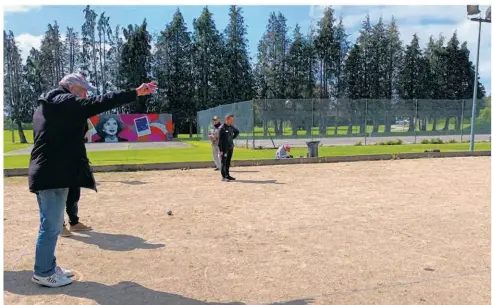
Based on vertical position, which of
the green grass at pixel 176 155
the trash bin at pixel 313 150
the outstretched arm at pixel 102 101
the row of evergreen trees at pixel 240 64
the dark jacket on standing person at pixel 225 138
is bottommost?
the green grass at pixel 176 155

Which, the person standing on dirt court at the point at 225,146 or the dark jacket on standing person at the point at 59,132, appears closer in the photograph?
the dark jacket on standing person at the point at 59,132

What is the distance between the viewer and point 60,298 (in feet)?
11.7

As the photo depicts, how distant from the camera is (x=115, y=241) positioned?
527 cm

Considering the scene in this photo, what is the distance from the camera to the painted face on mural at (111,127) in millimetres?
37062

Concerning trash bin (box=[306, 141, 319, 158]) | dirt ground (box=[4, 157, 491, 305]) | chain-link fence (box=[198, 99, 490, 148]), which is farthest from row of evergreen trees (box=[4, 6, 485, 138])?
dirt ground (box=[4, 157, 491, 305])

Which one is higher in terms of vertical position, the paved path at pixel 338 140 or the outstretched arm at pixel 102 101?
the outstretched arm at pixel 102 101

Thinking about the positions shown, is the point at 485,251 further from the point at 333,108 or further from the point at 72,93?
the point at 333,108

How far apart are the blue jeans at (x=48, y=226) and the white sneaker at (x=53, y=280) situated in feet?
0.11

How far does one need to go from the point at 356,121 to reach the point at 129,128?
19.3m

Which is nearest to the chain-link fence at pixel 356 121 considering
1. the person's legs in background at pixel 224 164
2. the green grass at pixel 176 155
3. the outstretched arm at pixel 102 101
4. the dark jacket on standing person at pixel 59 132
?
the green grass at pixel 176 155

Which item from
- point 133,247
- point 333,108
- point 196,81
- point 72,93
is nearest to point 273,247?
point 133,247

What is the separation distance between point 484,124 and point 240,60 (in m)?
31.5

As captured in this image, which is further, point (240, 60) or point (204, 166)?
point (240, 60)

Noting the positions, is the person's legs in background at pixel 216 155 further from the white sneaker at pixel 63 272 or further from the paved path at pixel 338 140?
the paved path at pixel 338 140
